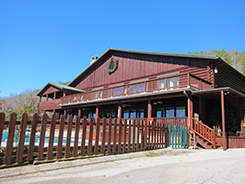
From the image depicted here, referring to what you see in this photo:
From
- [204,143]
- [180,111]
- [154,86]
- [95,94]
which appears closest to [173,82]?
[154,86]

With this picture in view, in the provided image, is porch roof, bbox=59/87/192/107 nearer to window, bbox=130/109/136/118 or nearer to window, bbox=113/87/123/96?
window, bbox=113/87/123/96

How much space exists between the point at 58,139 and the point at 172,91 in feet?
34.4

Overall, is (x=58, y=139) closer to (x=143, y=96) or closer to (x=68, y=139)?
(x=68, y=139)

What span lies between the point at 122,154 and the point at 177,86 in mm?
8585

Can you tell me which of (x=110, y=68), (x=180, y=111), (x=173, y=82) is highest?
(x=110, y=68)

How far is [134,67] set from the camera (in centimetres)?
2189

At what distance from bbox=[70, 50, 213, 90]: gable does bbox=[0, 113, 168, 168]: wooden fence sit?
33.6 ft

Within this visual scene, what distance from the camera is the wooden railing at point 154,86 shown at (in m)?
14.1

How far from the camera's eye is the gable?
680 inches

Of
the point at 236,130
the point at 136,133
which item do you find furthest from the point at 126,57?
the point at 136,133

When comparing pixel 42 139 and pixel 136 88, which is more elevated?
pixel 136 88

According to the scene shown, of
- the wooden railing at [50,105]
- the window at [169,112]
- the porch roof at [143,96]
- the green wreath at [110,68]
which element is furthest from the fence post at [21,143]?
the wooden railing at [50,105]

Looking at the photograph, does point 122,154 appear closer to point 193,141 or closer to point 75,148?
point 75,148

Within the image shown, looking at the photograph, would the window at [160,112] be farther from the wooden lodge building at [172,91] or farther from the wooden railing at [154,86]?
the wooden railing at [154,86]
